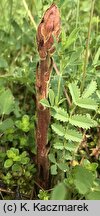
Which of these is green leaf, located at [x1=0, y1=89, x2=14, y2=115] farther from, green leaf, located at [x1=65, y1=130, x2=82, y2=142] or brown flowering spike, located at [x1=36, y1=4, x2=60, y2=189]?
green leaf, located at [x1=65, y1=130, x2=82, y2=142]

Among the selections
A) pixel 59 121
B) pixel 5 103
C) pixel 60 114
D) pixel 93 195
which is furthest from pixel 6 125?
pixel 93 195

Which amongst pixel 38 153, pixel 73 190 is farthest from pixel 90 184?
pixel 38 153

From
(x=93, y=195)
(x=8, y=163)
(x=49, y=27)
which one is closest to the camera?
(x=49, y=27)

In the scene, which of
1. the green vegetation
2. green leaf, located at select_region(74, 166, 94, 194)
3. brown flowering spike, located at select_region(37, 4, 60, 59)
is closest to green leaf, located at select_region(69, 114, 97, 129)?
the green vegetation

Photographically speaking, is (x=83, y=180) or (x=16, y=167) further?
(x=16, y=167)

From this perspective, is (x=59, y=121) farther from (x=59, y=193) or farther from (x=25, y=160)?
(x=59, y=193)

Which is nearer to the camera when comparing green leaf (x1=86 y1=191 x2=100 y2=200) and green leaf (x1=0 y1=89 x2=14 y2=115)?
green leaf (x1=86 y1=191 x2=100 y2=200)
